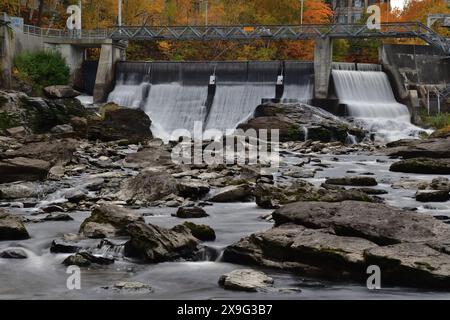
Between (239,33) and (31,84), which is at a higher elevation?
(239,33)

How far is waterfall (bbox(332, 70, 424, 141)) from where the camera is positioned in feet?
131

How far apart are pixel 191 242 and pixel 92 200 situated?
20.4ft

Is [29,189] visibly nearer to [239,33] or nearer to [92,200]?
[92,200]

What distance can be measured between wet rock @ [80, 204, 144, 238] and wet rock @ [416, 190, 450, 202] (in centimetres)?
788

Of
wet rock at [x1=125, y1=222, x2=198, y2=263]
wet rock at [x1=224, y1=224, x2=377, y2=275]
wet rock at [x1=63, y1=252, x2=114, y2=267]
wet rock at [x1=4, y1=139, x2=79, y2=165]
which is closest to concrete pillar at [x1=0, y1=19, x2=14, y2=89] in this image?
wet rock at [x1=4, y1=139, x2=79, y2=165]

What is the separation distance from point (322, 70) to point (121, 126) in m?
13.9

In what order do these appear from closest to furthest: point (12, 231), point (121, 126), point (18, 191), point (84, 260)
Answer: point (84, 260), point (12, 231), point (18, 191), point (121, 126)

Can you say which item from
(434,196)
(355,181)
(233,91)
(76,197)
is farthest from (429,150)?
(233,91)

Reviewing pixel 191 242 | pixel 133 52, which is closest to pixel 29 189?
pixel 191 242

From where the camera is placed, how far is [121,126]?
3622 centimetres

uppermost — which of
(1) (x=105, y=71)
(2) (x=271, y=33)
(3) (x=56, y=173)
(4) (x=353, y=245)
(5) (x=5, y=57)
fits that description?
(2) (x=271, y=33)

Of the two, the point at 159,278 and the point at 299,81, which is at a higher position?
the point at 299,81

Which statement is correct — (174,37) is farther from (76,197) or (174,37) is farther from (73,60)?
(76,197)
